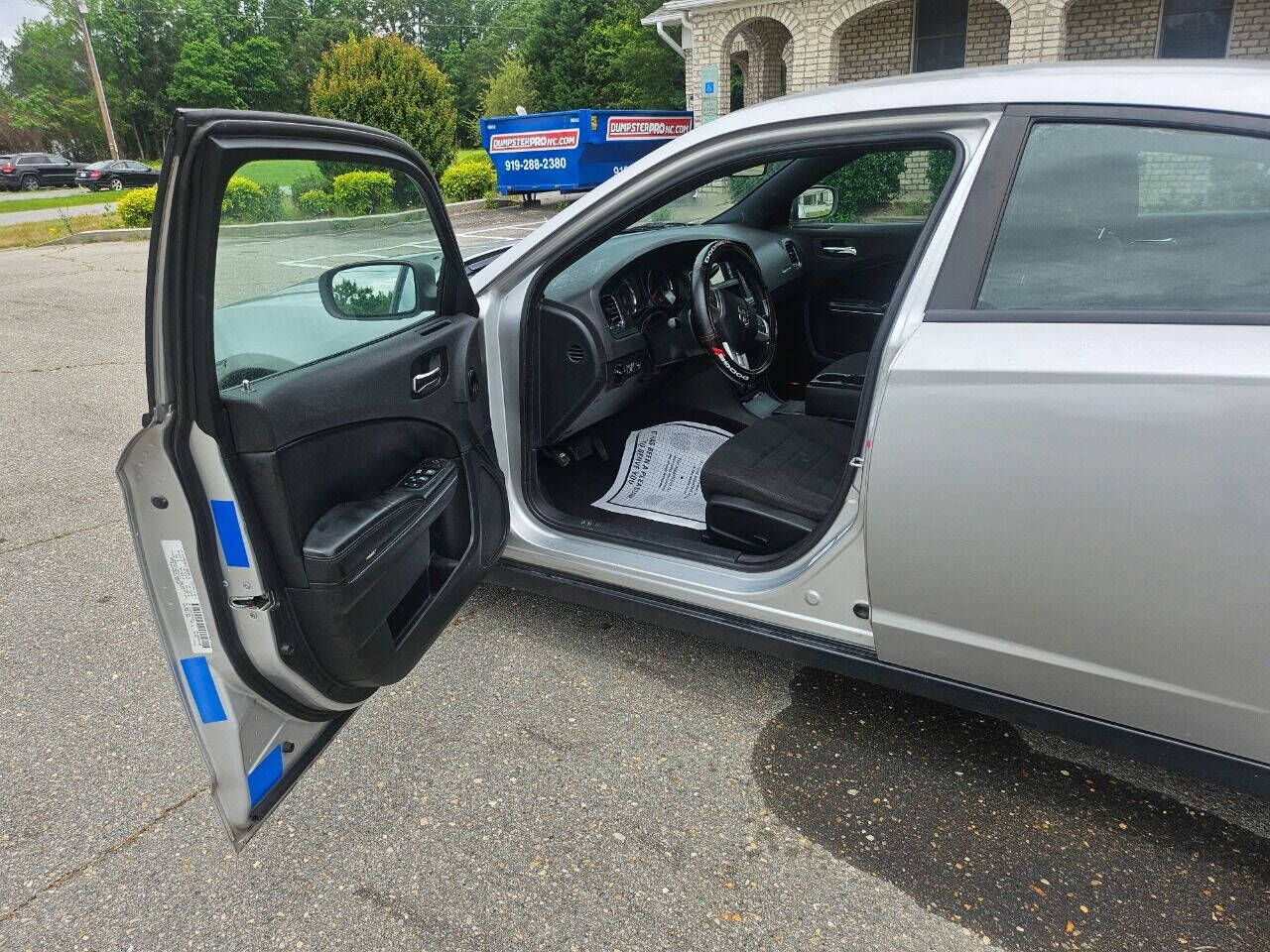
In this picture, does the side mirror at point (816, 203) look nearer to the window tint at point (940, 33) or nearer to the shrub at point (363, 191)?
the shrub at point (363, 191)

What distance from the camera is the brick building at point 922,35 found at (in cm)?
1341

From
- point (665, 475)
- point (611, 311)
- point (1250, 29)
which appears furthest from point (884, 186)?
point (1250, 29)

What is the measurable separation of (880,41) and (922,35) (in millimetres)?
738

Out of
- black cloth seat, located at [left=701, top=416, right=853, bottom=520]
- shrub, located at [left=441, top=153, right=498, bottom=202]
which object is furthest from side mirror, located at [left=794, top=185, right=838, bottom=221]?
shrub, located at [left=441, top=153, right=498, bottom=202]

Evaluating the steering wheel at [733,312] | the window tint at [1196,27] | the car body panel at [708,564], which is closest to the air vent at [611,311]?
the steering wheel at [733,312]

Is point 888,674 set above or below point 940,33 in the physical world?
below

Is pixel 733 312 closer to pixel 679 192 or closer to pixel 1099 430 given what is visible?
pixel 679 192

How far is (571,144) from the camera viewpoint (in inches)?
650

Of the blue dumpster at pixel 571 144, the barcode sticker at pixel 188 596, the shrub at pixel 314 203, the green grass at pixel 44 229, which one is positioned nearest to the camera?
the barcode sticker at pixel 188 596

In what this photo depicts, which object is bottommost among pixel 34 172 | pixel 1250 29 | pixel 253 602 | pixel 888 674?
pixel 888 674

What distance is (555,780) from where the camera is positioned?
219 cm

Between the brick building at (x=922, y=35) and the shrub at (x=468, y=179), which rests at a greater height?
the brick building at (x=922, y=35)

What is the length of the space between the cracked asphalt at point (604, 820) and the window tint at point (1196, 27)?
47.8 feet

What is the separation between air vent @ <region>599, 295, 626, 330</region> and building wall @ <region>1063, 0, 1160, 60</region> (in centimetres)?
1414
